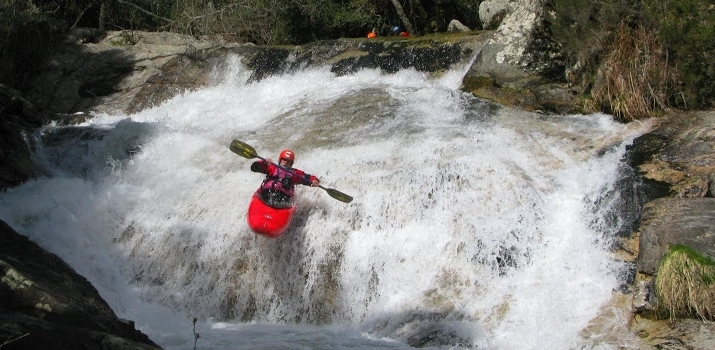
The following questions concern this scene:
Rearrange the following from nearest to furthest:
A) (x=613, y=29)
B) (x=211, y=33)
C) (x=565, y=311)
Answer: (x=565, y=311) → (x=613, y=29) → (x=211, y=33)

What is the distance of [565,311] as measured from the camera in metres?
5.34

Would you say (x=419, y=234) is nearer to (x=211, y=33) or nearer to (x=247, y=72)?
(x=247, y=72)

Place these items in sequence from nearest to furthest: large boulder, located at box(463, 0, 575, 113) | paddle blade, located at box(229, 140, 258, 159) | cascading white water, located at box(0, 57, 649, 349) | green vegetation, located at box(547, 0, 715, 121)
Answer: cascading white water, located at box(0, 57, 649, 349), paddle blade, located at box(229, 140, 258, 159), green vegetation, located at box(547, 0, 715, 121), large boulder, located at box(463, 0, 575, 113)

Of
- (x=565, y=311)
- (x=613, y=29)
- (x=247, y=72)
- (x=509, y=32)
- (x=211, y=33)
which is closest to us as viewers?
(x=565, y=311)

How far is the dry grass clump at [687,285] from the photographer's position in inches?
185

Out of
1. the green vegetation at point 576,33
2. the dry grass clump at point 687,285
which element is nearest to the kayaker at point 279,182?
the dry grass clump at point 687,285

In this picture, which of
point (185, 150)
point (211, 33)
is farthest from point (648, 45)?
point (211, 33)

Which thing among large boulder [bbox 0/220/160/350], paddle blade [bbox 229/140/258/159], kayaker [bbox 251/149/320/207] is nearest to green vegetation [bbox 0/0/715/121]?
kayaker [bbox 251/149/320/207]

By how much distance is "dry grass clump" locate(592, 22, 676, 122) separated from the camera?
25.7ft

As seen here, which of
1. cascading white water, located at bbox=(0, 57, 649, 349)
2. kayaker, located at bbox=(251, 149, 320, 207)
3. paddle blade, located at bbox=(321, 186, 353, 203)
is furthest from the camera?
kayaker, located at bbox=(251, 149, 320, 207)

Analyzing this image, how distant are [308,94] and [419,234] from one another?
15.3ft

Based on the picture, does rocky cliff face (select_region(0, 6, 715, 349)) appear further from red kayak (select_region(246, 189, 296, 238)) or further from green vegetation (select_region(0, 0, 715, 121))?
red kayak (select_region(246, 189, 296, 238))

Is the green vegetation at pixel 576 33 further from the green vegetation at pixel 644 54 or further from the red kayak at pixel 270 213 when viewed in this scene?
the red kayak at pixel 270 213

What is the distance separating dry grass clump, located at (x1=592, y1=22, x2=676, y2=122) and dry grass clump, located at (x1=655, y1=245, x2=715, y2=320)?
3.31 meters
